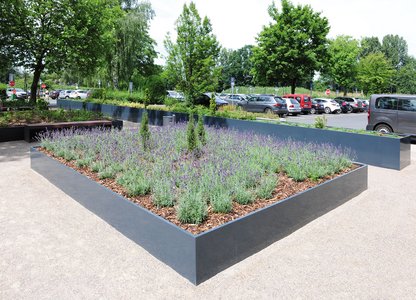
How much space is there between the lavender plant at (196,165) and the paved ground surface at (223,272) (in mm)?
778

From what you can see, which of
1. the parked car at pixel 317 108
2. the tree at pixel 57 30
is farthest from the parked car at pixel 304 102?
the tree at pixel 57 30

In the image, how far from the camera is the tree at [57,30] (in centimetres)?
1578

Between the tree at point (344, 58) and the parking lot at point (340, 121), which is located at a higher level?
the tree at point (344, 58)

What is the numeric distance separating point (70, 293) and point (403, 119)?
12.4 m

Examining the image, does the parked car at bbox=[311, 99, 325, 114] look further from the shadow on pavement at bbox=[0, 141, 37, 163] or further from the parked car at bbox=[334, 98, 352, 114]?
the shadow on pavement at bbox=[0, 141, 37, 163]

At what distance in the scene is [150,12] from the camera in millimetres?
37594

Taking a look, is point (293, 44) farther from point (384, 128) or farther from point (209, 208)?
point (209, 208)

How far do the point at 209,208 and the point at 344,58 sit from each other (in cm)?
5063

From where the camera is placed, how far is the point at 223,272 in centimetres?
379

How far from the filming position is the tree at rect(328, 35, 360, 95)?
159ft

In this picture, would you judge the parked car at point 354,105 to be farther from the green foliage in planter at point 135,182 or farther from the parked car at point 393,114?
the green foliage in planter at point 135,182

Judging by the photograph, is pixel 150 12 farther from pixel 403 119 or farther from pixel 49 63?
pixel 403 119

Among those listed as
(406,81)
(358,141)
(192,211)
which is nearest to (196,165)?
(192,211)

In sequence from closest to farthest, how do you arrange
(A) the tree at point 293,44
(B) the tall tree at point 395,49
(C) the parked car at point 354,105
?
(C) the parked car at point 354,105, (A) the tree at point 293,44, (B) the tall tree at point 395,49
